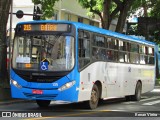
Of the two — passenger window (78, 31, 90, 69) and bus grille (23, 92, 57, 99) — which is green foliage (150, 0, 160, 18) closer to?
passenger window (78, 31, 90, 69)

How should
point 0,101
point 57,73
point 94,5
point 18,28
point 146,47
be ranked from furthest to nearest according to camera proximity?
point 94,5, point 146,47, point 0,101, point 18,28, point 57,73

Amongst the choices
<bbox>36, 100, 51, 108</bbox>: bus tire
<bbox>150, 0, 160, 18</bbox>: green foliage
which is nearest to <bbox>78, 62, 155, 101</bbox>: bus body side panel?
<bbox>36, 100, 51, 108</bbox>: bus tire

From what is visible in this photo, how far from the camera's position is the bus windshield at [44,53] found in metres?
14.2

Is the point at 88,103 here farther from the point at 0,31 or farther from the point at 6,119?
the point at 0,31

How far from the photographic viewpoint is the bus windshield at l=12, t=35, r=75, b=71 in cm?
1425

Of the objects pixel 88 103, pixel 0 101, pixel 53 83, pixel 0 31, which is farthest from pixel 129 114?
pixel 0 31

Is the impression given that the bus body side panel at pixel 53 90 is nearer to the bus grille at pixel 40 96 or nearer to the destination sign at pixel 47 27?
the bus grille at pixel 40 96

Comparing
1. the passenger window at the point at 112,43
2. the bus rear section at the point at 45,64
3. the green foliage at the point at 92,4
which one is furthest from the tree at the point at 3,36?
the green foliage at the point at 92,4

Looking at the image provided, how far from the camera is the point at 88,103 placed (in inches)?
613

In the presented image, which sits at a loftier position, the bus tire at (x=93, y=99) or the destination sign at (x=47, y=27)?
the destination sign at (x=47, y=27)

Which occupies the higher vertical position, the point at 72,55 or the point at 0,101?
the point at 72,55

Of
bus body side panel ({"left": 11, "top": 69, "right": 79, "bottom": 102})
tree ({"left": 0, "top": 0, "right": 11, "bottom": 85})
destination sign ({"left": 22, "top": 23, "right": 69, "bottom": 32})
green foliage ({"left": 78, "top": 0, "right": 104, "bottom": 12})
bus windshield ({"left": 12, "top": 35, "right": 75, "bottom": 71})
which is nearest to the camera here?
bus body side panel ({"left": 11, "top": 69, "right": 79, "bottom": 102})

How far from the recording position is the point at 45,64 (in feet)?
47.0

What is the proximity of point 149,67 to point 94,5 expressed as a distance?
34.7ft
